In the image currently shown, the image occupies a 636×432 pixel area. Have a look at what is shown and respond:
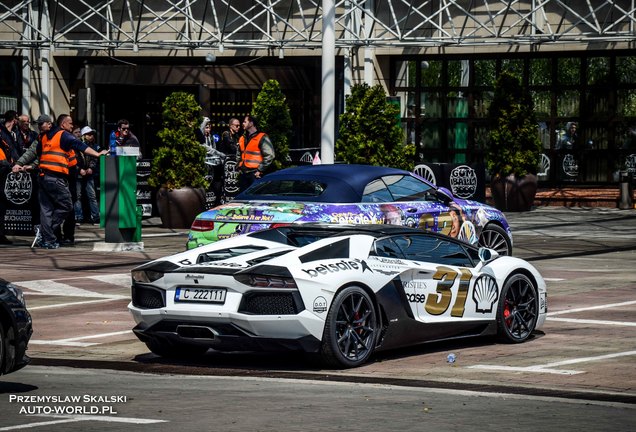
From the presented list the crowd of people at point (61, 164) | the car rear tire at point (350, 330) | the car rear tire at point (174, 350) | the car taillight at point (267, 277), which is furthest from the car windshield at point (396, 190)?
the crowd of people at point (61, 164)

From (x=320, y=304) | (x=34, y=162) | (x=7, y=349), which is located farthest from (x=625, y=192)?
(x=7, y=349)

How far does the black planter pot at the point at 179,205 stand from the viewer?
27.0 meters

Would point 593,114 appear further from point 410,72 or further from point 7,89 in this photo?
point 7,89

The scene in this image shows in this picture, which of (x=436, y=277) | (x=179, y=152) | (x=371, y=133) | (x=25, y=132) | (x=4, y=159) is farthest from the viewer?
(x=179, y=152)

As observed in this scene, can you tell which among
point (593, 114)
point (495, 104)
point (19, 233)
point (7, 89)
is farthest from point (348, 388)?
point (7, 89)

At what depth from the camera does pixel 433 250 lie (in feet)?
40.8

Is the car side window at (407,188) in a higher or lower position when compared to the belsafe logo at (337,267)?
higher

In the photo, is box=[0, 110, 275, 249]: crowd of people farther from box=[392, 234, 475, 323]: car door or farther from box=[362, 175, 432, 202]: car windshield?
box=[392, 234, 475, 323]: car door

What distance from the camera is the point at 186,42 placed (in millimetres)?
34688

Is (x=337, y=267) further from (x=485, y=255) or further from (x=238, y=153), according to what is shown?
(x=238, y=153)

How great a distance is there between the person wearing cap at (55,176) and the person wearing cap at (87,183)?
16.1 ft

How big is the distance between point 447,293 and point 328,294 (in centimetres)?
157

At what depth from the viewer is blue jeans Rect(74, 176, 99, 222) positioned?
91.4 ft

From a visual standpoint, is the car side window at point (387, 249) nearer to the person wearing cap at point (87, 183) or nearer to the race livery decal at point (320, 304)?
the race livery decal at point (320, 304)
